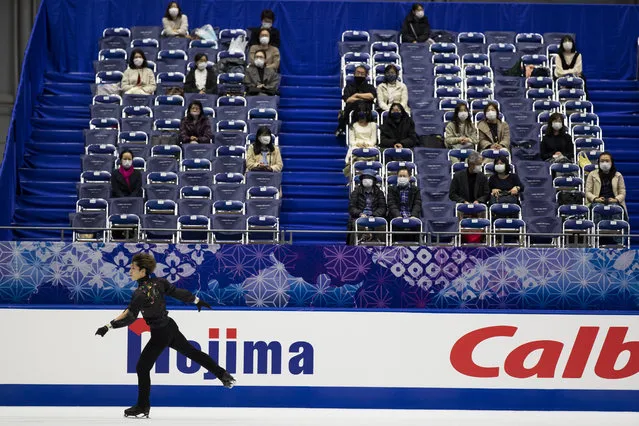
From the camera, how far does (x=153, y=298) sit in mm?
10695

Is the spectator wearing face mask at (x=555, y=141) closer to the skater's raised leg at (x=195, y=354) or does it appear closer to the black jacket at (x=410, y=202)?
the black jacket at (x=410, y=202)

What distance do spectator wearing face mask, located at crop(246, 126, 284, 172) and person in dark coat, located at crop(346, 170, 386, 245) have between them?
5.37 ft

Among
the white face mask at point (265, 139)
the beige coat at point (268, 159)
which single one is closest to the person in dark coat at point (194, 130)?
the beige coat at point (268, 159)

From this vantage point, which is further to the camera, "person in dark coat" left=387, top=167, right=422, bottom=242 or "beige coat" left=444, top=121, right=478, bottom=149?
"beige coat" left=444, top=121, right=478, bottom=149

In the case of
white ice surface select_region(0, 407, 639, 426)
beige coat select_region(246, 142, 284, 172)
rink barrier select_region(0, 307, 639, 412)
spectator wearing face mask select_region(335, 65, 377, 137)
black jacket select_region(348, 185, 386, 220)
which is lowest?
white ice surface select_region(0, 407, 639, 426)

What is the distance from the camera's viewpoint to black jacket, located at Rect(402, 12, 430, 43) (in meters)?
19.3

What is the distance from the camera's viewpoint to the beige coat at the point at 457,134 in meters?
16.8

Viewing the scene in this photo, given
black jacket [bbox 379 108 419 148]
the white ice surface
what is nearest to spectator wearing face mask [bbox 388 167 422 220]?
black jacket [bbox 379 108 419 148]

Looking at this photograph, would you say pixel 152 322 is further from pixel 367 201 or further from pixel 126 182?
pixel 126 182

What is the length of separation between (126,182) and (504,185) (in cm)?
529

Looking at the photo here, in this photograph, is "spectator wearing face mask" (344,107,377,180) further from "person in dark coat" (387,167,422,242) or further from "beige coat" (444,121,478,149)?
"person in dark coat" (387,167,422,242)

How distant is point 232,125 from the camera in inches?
679

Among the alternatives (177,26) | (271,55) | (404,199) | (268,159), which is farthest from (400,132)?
(177,26)

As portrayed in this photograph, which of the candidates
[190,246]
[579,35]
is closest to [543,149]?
[579,35]
